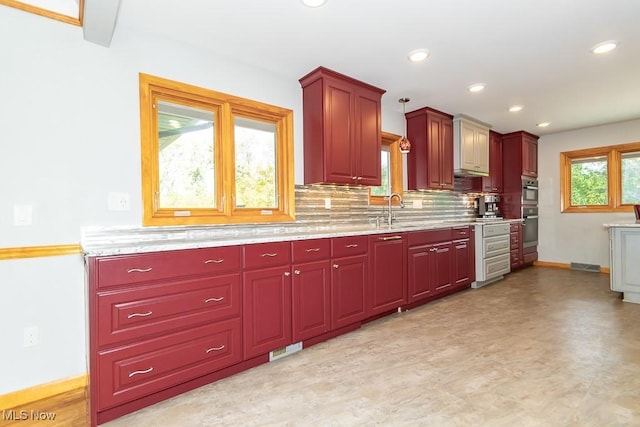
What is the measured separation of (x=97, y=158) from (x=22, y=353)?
127 centimetres

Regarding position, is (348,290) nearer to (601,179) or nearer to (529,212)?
(529,212)

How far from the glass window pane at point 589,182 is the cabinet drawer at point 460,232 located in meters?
3.06

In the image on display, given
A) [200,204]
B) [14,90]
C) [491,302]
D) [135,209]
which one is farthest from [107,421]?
[491,302]

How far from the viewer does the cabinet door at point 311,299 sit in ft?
8.28

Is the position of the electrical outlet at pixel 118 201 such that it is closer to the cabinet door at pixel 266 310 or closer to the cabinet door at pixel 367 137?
the cabinet door at pixel 266 310

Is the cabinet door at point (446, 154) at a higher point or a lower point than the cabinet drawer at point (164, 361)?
higher

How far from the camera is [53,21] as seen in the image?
2.07 m

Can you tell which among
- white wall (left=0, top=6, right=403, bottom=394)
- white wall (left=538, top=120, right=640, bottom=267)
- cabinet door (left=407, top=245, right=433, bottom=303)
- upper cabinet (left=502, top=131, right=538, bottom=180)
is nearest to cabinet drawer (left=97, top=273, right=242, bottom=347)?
white wall (left=0, top=6, right=403, bottom=394)

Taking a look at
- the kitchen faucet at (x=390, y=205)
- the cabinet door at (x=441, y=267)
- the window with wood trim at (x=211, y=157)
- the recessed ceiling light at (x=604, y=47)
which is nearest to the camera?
the window with wood trim at (x=211, y=157)

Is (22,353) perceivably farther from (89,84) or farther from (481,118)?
(481,118)

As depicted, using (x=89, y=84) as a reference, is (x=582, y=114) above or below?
above

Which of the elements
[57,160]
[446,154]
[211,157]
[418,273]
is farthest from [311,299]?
[446,154]

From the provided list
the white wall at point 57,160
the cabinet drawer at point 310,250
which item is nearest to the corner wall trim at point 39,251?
the white wall at point 57,160

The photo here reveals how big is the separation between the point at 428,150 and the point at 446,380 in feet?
9.82
